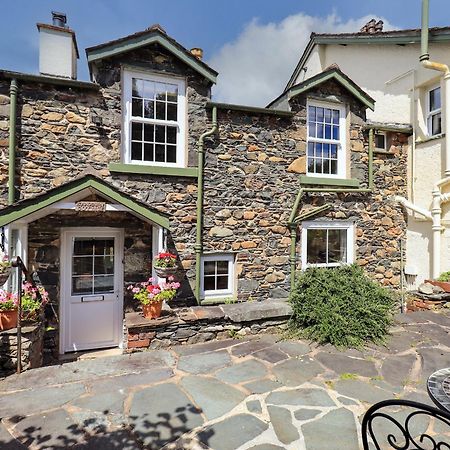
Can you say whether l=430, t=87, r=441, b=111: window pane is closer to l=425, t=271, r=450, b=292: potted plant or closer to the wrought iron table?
l=425, t=271, r=450, b=292: potted plant

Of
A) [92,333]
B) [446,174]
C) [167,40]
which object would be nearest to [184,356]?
[92,333]

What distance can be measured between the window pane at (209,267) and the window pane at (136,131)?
10.6ft

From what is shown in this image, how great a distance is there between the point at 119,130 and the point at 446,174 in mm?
8451

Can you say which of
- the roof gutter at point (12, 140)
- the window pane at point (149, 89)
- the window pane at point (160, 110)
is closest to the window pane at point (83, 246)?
the roof gutter at point (12, 140)

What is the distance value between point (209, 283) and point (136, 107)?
14.2 ft

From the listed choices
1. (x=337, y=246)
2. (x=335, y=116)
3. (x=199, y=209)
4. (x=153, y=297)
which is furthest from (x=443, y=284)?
(x=153, y=297)

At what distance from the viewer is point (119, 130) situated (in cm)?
650

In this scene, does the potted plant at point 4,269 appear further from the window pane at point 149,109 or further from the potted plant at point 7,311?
the window pane at point 149,109

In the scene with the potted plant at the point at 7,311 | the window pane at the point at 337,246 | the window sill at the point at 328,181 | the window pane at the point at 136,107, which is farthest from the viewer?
the window pane at the point at 337,246

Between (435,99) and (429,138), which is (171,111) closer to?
(429,138)

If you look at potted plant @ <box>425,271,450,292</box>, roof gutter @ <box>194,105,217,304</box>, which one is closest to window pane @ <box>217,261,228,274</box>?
roof gutter @ <box>194,105,217,304</box>

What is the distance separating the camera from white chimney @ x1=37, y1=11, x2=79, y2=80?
6359 millimetres

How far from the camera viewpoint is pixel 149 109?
6.82 m

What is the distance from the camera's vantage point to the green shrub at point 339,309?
585 centimetres
